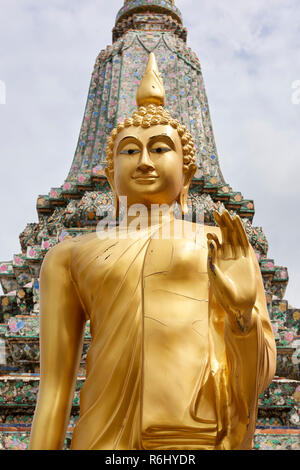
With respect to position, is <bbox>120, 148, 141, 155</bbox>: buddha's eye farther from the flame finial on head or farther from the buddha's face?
the flame finial on head

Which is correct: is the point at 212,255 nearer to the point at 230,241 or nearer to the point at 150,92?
the point at 230,241

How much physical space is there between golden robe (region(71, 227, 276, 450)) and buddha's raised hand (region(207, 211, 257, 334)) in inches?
4.7

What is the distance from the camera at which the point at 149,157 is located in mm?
3041

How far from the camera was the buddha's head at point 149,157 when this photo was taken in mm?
3035

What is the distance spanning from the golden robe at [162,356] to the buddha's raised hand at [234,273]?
0.12 meters

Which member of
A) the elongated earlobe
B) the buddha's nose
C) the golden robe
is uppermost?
the buddha's nose

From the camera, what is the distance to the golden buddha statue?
7.70 feet

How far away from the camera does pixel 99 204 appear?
7.41m

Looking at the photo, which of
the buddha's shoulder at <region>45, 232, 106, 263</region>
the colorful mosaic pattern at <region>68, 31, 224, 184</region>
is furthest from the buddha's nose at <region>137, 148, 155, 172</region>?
the colorful mosaic pattern at <region>68, 31, 224, 184</region>

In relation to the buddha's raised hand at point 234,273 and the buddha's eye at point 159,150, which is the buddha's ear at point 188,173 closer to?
the buddha's eye at point 159,150

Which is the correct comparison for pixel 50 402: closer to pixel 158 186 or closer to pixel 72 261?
pixel 72 261

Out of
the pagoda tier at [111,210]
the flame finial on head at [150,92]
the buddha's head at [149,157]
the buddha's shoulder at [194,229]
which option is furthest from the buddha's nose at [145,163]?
the pagoda tier at [111,210]
